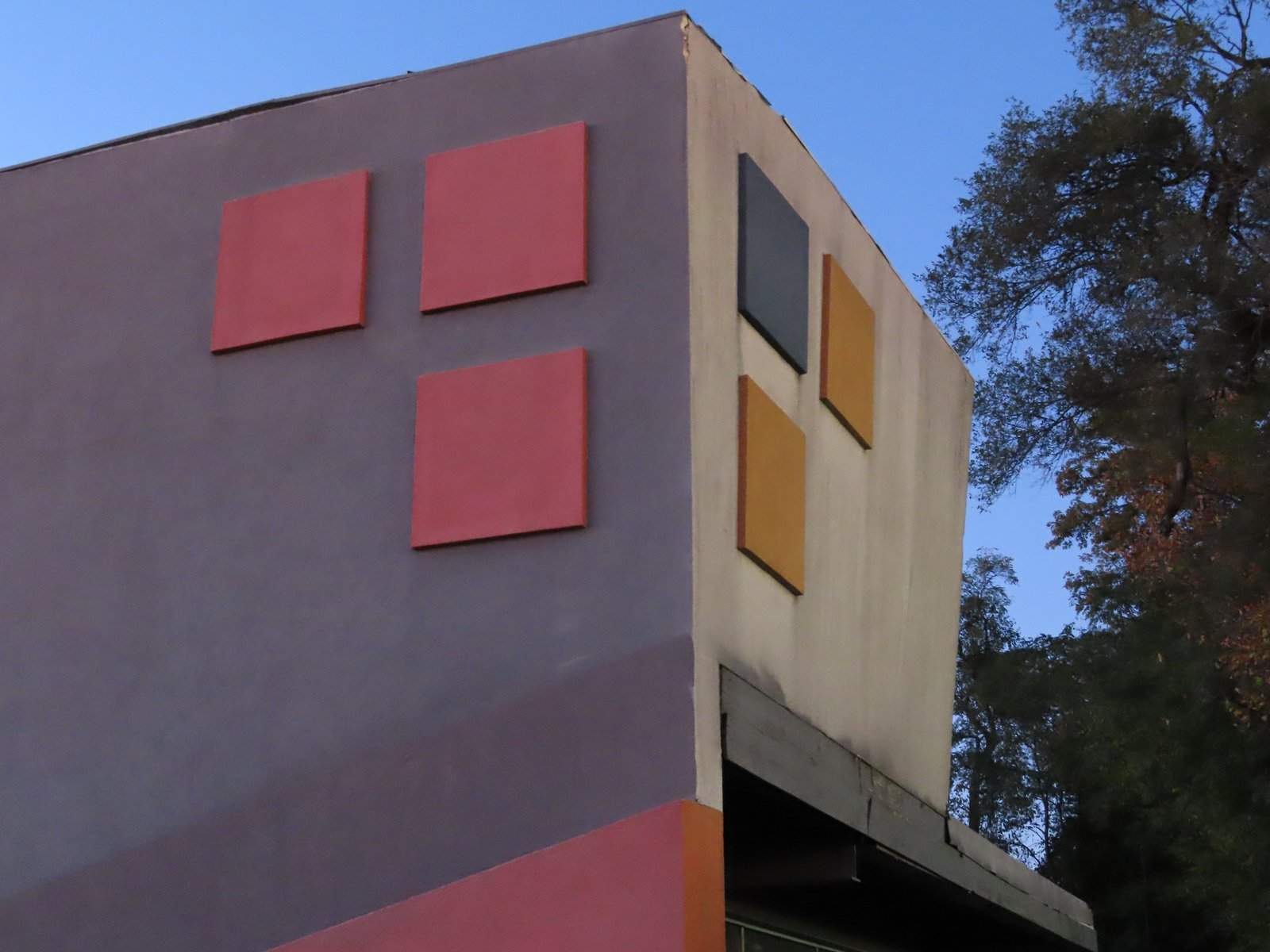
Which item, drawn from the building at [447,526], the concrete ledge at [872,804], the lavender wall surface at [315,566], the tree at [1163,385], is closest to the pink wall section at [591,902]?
the building at [447,526]

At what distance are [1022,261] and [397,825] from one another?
13689mm

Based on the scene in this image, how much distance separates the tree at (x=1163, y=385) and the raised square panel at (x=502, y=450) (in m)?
10.5

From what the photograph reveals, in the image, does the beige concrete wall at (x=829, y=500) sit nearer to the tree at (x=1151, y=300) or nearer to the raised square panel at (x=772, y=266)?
the raised square panel at (x=772, y=266)

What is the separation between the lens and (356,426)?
6.44 metres

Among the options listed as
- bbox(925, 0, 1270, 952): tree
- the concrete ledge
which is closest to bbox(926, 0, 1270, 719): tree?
bbox(925, 0, 1270, 952): tree

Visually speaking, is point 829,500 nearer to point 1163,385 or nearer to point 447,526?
point 447,526

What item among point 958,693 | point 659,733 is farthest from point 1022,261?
point 659,733

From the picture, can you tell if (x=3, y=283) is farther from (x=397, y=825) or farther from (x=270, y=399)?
(x=397, y=825)

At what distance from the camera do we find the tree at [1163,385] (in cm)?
1565

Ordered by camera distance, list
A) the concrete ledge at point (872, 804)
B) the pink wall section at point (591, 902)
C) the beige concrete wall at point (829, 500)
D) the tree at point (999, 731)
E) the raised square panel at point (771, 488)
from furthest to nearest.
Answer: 1. the tree at point (999, 731)
2. the raised square panel at point (771, 488)
3. the beige concrete wall at point (829, 500)
4. the concrete ledge at point (872, 804)
5. the pink wall section at point (591, 902)

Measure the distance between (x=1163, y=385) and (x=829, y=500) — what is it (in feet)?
33.9

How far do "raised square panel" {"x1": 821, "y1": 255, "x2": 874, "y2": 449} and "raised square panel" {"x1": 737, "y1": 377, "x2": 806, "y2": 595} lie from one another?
53cm

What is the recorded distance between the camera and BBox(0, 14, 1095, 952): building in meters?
5.64

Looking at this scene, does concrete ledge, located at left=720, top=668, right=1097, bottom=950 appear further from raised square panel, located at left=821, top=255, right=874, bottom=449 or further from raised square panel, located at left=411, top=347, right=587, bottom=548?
raised square panel, located at left=821, top=255, right=874, bottom=449
